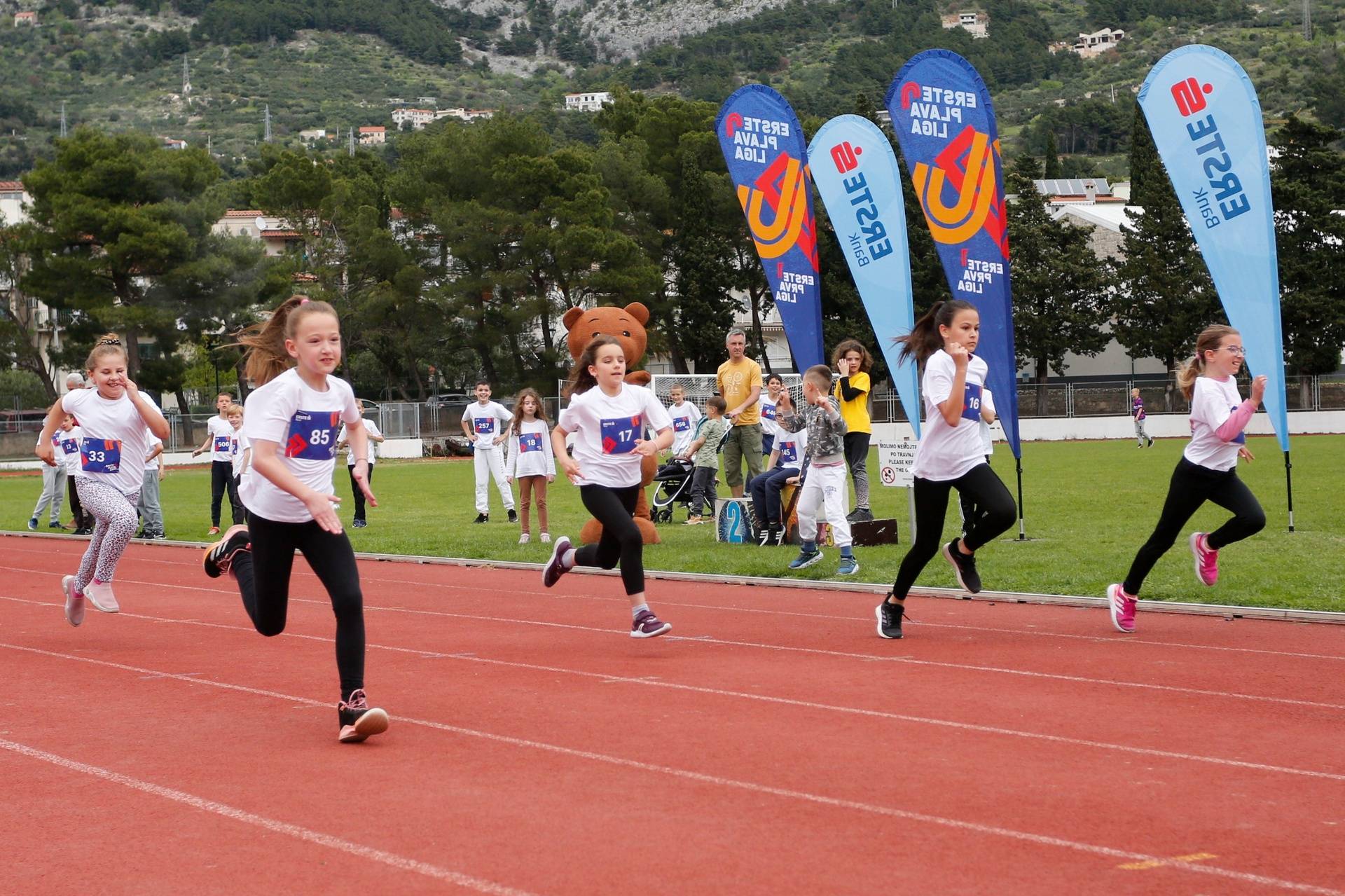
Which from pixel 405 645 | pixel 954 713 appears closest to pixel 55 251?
pixel 405 645

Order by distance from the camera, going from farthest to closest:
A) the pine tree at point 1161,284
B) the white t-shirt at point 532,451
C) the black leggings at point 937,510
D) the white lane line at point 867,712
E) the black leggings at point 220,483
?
the pine tree at point 1161,284, the black leggings at point 220,483, the white t-shirt at point 532,451, the black leggings at point 937,510, the white lane line at point 867,712

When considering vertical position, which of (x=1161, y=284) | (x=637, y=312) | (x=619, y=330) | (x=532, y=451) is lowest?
(x=532, y=451)

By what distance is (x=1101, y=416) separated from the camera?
51125 mm

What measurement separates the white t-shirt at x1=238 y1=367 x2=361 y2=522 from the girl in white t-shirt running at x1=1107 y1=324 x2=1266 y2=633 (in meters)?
4.86

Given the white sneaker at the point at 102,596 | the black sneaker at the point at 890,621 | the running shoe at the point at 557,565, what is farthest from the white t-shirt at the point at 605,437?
the white sneaker at the point at 102,596

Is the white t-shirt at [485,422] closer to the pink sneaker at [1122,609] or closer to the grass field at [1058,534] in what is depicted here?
the grass field at [1058,534]

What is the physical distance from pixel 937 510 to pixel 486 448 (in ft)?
41.1

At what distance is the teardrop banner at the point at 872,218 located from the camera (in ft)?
55.4

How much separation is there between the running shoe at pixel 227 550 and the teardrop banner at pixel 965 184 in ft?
28.3

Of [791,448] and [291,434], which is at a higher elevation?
[291,434]

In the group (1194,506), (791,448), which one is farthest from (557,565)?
(791,448)

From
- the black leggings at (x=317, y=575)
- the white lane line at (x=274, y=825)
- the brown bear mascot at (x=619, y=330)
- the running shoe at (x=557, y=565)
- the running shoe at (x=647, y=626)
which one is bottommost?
the white lane line at (x=274, y=825)

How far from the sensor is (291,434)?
6.64 metres

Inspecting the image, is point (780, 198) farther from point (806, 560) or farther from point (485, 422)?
point (806, 560)
